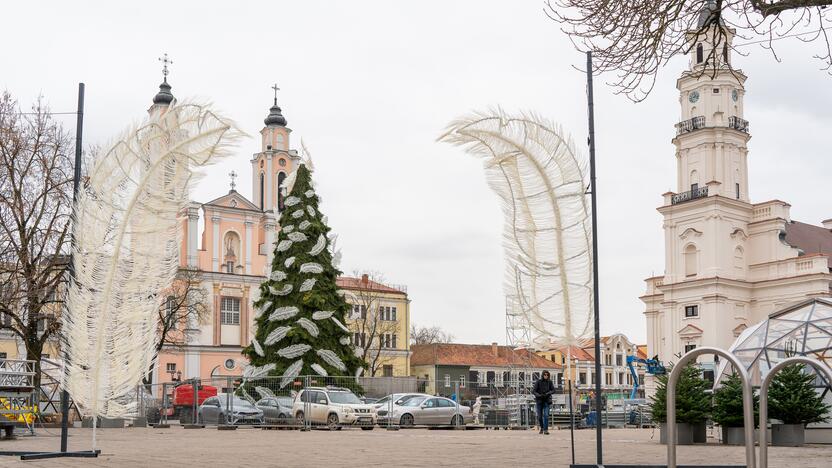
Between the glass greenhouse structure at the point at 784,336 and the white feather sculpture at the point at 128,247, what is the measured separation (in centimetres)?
1599

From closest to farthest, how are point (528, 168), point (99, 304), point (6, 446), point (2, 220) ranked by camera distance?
1. point (528, 168)
2. point (99, 304)
3. point (6, 446)
4. point (2, 220)

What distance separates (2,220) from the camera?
28.9 metres

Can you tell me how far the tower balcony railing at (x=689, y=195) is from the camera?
7444 cm

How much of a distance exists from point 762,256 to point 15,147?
61.6 m

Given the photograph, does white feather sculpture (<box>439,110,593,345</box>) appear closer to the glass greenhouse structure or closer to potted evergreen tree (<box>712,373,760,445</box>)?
potted evergreen tree (<box>712,373,760,445</box>)

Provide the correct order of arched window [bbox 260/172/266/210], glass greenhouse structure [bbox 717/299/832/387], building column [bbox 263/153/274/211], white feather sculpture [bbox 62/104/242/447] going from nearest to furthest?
white feather sculpture [bbox 62/104/242/447]
glass greenhouse structure [bbox 717/299/832/387]
building column [bbox 263/153/274/211]
arched window [bbox 260/172/266/210]

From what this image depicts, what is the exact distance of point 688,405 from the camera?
2020 cm

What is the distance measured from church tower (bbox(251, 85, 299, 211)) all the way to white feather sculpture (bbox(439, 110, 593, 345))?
2573 inches

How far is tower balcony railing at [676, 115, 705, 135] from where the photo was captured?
7581 cm

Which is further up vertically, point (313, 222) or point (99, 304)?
point (313, 222)

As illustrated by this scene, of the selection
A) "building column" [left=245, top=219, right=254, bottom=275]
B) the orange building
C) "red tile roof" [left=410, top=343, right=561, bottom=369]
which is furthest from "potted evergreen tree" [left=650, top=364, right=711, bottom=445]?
"red tile roof" [left=410, top=343, right=561, bottom=369]

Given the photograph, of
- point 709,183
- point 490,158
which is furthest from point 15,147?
point 709,183

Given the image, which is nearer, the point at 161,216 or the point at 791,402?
the point at 161,216

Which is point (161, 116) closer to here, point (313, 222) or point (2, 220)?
point (2, 220)
